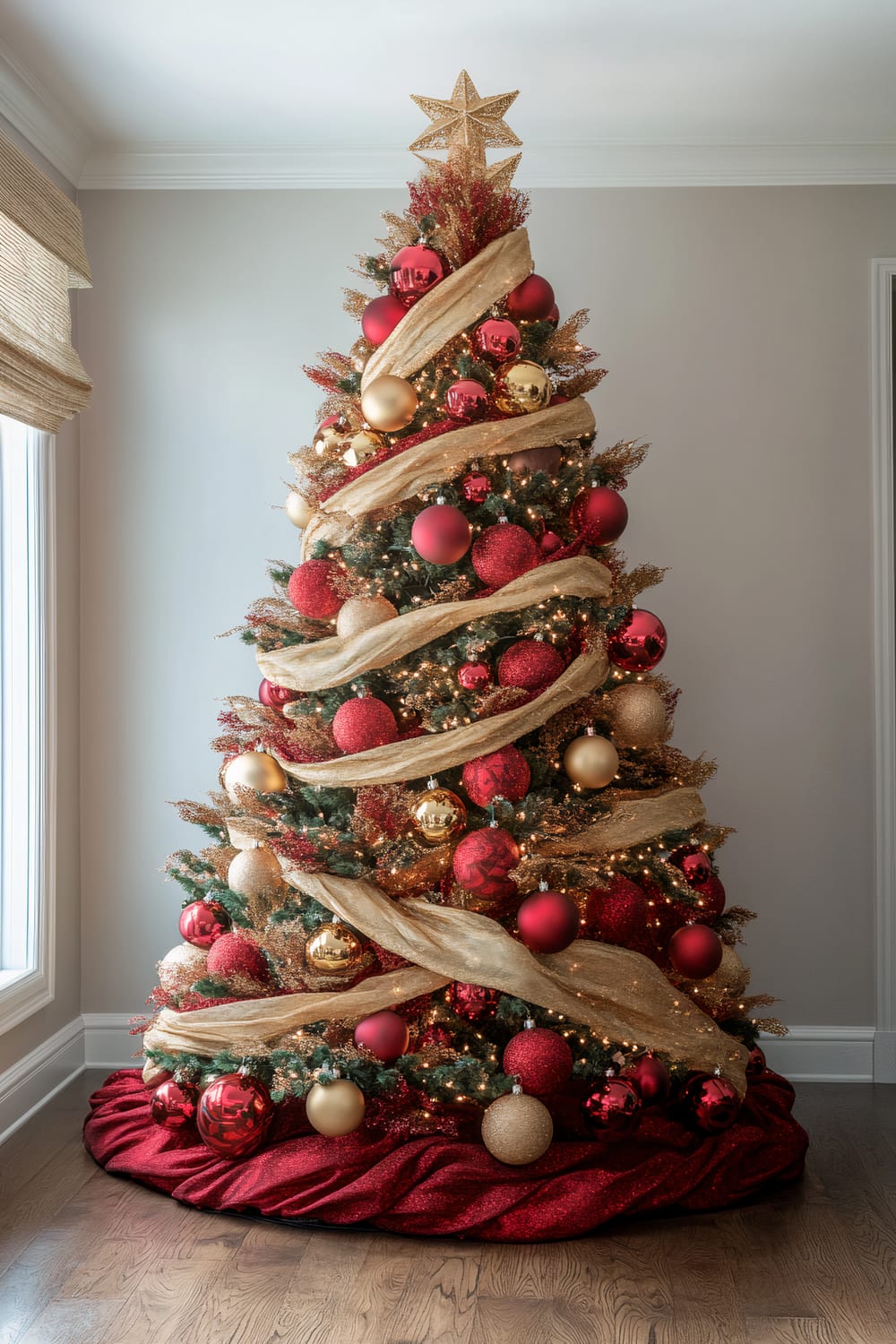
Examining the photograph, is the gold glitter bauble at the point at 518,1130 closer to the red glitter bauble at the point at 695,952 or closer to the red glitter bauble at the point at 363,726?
the red glitter bauble at the point at 695,952

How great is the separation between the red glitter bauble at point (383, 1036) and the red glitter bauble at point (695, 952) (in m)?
0.61

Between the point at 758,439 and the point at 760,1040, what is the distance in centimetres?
169

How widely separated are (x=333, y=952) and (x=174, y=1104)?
50 cm

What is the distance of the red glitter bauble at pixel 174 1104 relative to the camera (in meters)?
2.28

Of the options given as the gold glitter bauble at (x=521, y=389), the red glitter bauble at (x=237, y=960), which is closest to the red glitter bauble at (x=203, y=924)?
the red glitter bauble at (x=237, y=960)

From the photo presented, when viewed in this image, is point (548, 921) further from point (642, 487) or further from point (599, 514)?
point (642, 487)

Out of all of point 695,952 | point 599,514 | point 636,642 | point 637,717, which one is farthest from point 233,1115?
point 599,514

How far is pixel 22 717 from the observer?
280cm

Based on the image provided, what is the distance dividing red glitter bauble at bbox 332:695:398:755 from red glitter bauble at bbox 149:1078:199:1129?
80cm

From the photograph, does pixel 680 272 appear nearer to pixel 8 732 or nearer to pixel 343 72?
pixel 343 72

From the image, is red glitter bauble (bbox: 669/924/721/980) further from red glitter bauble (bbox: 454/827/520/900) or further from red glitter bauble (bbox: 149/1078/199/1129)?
red glitter bauble (bbox: 149/1078/199/1129)

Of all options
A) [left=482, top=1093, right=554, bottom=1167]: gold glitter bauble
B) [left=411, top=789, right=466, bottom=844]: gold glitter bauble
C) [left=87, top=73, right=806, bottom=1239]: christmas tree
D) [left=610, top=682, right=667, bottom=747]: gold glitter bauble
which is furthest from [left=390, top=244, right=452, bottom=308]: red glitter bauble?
[left=482, top=1093, right=554, bottom=1167]: gold glitter bauble

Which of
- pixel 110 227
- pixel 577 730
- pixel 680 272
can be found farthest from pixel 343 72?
pixel 577 730

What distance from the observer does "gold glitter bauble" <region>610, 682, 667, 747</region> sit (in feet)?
7.72
